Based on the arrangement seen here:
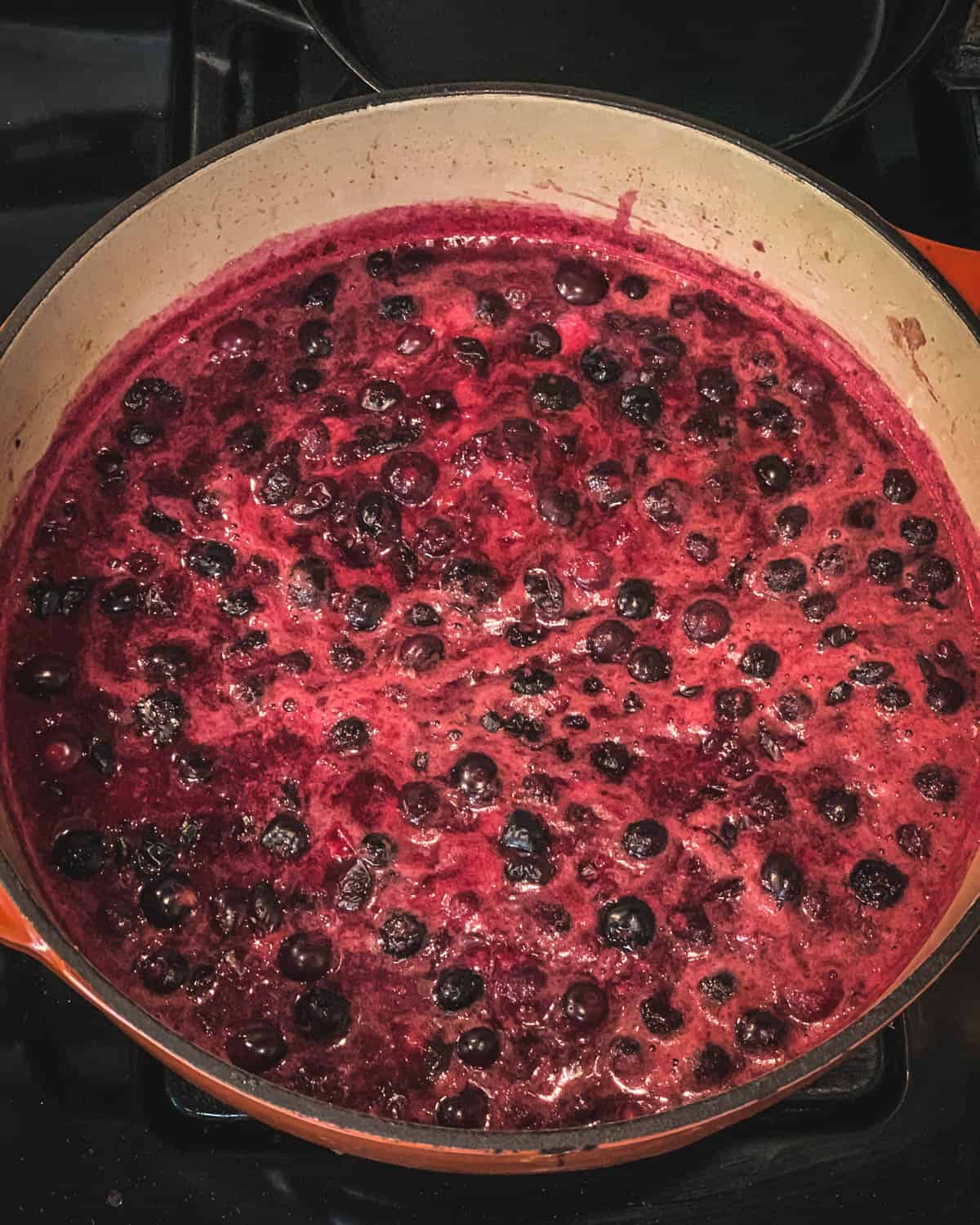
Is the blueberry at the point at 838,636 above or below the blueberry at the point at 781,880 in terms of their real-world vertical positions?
above

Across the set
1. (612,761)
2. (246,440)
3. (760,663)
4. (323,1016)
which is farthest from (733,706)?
(246,440)

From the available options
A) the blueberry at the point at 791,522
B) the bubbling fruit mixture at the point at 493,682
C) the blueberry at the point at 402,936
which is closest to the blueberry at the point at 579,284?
the bubbling fruit mixture at the point at 493,682

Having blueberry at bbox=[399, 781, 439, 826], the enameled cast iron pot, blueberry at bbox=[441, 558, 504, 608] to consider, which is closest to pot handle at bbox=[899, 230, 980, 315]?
the enameled cast iron pot

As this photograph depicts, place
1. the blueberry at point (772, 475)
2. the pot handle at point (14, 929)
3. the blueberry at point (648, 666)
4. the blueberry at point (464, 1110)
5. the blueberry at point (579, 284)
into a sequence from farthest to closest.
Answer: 1. the blueberry at point (579, 284)
2. the blueberry at point (772, 475)
3. the blueberry at point (648, 666)
4. the blueberry at point (464, 1110)
5. the pot handle at point (14, 929)

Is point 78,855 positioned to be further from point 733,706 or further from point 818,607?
point 818,607

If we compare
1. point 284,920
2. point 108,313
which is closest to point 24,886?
point 284,920

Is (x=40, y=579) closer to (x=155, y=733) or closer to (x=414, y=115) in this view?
(x=155, y=733)

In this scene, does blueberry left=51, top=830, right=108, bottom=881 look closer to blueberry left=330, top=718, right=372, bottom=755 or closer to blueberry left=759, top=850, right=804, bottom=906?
blueberry left=330, top=718, right=372, bottom=755

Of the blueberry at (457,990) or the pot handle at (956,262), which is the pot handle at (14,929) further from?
the pot handle at (956,262)
